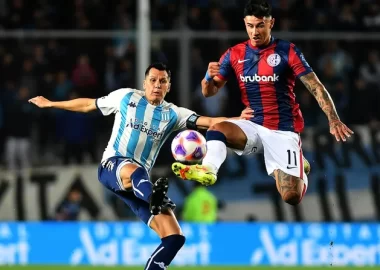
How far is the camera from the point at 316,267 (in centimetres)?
1659

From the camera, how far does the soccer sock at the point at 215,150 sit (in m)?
10.2

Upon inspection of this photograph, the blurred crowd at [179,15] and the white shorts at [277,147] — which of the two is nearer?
the white shorts at [277,147]

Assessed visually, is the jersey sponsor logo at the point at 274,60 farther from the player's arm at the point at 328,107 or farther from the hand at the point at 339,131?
the hand at the point at 339,131

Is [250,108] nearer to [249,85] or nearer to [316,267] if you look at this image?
[249,85]

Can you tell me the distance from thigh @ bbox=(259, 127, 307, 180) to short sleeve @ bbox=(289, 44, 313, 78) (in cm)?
65

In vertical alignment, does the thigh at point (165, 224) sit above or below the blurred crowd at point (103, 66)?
below

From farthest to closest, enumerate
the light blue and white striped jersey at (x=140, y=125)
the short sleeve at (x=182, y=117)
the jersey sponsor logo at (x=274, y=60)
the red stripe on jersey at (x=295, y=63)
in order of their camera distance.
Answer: the short sleeve at (x=182, y=117) < the light blue and white striped jersey at (x=140, y=125) < the jersey sponsor logo at (x=274, y=60) < the red stripe on jersey at (x=295, y=63)

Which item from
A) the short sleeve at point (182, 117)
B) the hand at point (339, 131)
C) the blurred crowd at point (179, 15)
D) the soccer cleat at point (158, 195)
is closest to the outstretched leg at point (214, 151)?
the soccer cleat at point (158, 195)

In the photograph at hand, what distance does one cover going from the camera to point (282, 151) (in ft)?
35.6

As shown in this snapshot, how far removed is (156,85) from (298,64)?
4.62 feet

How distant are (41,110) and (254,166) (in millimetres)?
3441

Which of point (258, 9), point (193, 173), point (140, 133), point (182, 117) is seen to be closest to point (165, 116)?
point (182, 117)

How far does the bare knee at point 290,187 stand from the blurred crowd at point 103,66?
21.5 ft

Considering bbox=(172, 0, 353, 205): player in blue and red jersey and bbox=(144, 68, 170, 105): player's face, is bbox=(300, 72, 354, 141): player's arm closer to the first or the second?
bbox=(172, 0, 353, 205): player in blue and red jersey
